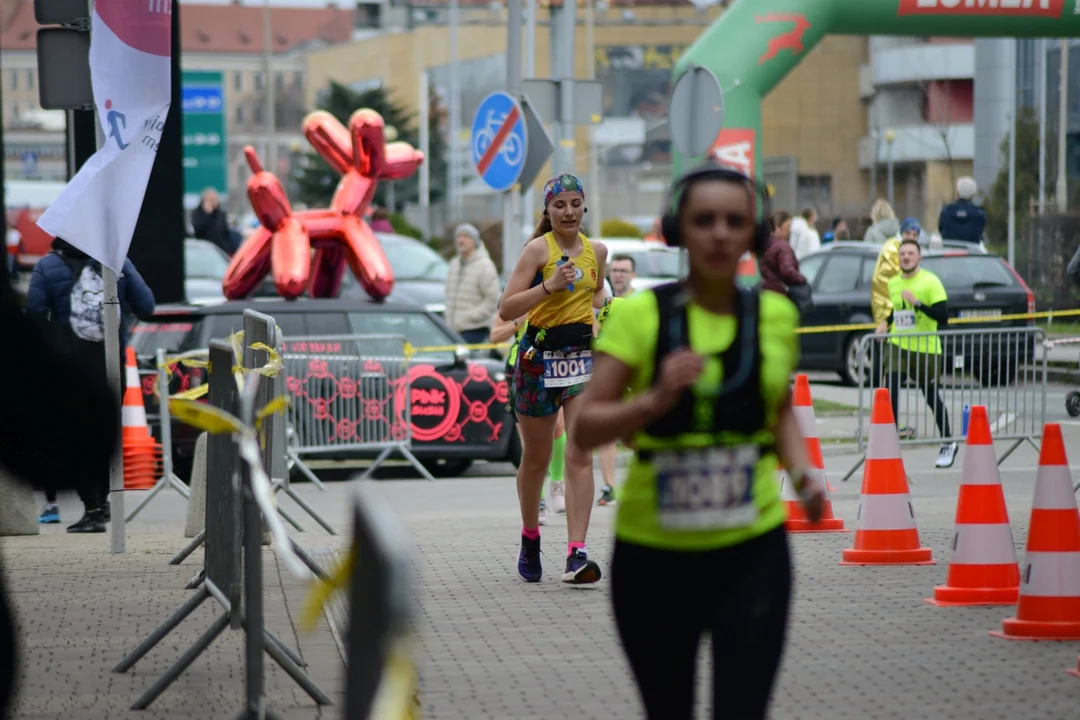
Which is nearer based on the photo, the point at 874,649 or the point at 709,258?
the point at 709,258

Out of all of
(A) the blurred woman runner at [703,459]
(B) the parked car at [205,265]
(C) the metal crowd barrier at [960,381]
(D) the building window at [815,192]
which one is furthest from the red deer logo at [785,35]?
(D) the building window at [815,192]

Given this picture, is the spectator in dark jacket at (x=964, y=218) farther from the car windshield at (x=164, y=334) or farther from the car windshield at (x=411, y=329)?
the car windshield at (x=164, y=334)

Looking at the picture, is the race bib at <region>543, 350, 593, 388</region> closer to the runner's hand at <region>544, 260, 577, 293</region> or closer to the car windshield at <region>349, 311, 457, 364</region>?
the runner's hand at <region>544, 260, 577, 293</region>

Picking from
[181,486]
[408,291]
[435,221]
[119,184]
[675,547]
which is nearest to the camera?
[675,547]

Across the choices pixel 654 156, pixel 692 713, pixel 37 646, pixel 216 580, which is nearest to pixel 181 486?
pixel 37 646

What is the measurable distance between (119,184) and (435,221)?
2668 inches

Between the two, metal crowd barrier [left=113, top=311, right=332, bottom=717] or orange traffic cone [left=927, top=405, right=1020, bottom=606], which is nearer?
metal crowd barrier [left=113, top=311, right=332, bottom=717]

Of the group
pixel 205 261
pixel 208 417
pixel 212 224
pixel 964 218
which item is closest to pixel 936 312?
pixel 964 218

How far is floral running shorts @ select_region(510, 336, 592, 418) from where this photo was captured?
8367 mm

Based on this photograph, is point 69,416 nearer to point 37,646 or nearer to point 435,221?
point 37,646

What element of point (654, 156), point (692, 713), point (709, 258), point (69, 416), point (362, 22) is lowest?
point (692, 713)

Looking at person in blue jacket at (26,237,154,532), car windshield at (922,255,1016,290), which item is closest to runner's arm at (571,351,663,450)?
person in blue jacket at (26,237,154,532)

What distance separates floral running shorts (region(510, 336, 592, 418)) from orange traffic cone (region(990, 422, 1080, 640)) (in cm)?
223

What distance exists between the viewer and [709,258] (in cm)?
405
